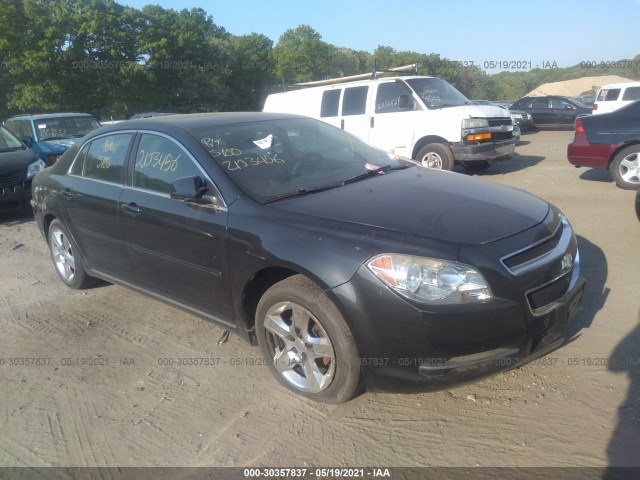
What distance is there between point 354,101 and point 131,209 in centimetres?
740

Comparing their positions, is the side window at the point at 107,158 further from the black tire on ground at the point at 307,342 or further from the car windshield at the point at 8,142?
the car windshield at the point at 8,142

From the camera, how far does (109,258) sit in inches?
174

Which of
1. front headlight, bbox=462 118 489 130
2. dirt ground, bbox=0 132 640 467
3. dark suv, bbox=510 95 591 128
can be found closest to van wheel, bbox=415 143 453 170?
front headlight, bbox=462 118 489 130

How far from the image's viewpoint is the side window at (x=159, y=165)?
12.0 ft

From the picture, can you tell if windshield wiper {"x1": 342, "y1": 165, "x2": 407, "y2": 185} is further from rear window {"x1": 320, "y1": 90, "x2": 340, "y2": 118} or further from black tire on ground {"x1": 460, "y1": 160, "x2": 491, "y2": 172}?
black tire on ground {"x1": 460, "y1": 160, "x2": 491, "y2": 172}

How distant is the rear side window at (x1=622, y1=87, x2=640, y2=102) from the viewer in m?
16.8

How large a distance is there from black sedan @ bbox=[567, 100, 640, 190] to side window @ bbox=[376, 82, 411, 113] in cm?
331

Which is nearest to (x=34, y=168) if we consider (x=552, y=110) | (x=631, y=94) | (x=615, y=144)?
(x=615, y=144)

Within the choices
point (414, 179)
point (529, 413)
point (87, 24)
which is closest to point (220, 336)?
point (414, 179)

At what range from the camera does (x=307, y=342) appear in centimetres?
301

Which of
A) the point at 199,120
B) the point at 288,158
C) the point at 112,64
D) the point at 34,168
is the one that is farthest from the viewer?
the point at 112,64

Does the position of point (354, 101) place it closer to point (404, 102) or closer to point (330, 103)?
point (330, 103)

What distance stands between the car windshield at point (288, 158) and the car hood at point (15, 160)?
20.6ft

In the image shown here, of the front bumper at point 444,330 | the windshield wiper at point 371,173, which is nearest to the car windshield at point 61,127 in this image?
the windshield wiper at point 371,173
